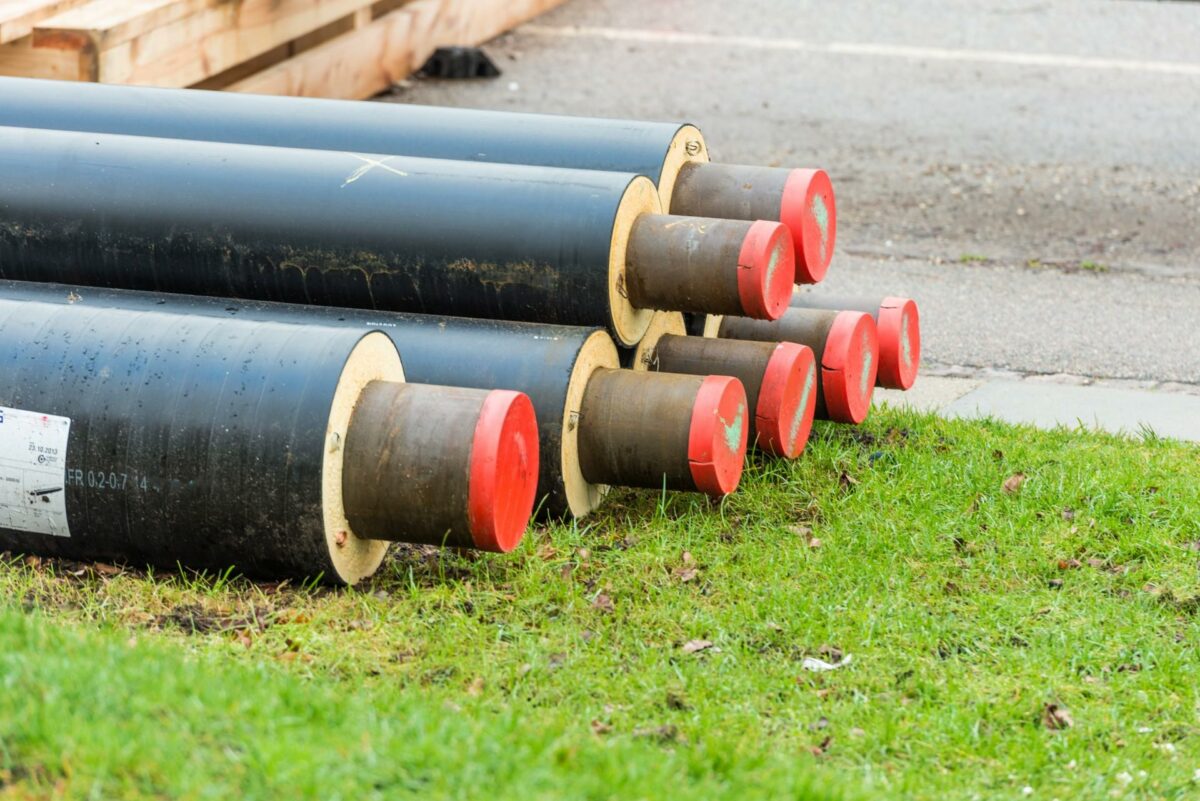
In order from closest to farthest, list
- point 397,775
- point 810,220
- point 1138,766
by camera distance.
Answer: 1. point 397,775
2. point 1138,766
3. point 810,220

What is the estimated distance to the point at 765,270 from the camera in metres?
4.55

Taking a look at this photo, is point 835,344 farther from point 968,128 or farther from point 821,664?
point 968,128

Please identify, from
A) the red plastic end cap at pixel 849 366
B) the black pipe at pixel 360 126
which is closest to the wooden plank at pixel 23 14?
the black pipe at pixel 360 126

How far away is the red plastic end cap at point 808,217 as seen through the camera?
493 cm

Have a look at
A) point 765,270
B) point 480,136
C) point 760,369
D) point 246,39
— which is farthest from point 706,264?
point 246,39

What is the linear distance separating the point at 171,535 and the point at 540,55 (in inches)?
349

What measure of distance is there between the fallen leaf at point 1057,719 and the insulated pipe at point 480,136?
1881 mm

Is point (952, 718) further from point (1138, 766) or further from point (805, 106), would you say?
point (805, 106)

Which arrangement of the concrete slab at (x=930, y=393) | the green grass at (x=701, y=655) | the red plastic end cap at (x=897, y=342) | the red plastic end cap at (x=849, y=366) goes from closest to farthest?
1. the green grass at (x=701, y=655)
2. the red plastic end cap at (x=849, y=366)
3. the red plastic end cap at (x=897, y=342)
4. the concrete slab at (x=930, y=393)

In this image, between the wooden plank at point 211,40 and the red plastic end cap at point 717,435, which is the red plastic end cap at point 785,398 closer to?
the red plastic end cap at point 717,435

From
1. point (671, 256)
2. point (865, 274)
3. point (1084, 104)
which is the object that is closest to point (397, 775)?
point (671, 256)

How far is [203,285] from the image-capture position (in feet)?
15.4

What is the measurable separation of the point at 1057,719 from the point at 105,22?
5.99 meters

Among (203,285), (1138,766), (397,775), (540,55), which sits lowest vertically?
(1138,766)
